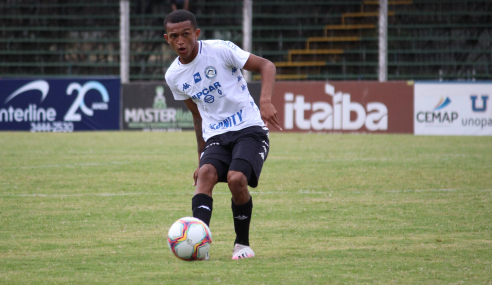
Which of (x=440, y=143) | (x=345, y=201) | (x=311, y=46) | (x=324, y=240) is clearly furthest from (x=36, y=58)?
(x=324, y=240)

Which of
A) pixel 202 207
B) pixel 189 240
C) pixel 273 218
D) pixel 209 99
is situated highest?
pixel 209 99

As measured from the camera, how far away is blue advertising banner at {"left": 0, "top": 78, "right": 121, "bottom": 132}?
66.4ft

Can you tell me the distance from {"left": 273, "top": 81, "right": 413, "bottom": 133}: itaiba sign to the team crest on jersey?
13989 mm

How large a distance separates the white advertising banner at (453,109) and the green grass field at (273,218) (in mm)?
4103

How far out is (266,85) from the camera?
16.2 feet

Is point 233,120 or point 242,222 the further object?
point 233,120

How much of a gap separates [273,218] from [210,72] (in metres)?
2.19

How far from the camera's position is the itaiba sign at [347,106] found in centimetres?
1858

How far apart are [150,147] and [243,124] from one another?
33.6ft

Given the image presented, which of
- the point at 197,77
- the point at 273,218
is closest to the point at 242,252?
the point at 197,77

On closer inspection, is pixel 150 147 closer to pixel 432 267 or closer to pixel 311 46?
pixel 432 267

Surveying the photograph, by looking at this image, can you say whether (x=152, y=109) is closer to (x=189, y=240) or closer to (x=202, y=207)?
(x=202, y=207)

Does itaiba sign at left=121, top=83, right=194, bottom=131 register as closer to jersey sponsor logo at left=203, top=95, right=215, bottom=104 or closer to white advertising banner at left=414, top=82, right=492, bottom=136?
white advertising banner at left=414, top=82, right=492, bottom=136

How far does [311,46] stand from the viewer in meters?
26.8
